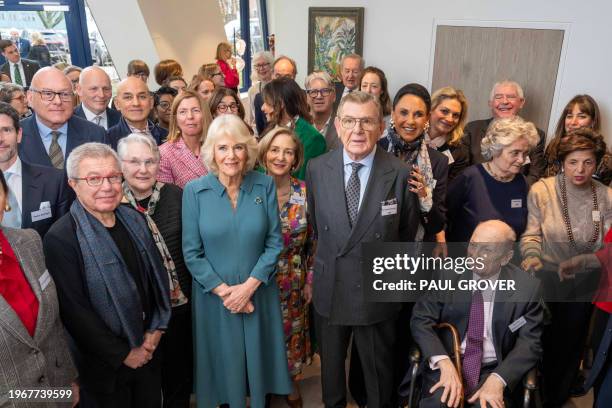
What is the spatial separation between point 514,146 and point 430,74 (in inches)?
114

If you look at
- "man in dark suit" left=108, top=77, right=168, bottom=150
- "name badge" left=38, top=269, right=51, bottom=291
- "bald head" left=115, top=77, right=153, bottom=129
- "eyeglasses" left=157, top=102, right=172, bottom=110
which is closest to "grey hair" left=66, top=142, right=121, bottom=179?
"name badge" left=38, top=269, right=51, bottom=291

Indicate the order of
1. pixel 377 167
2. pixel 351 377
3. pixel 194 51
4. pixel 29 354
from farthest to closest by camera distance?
pixel 194 51
pixel 351 377
pixel 377 167
pixel 29 354

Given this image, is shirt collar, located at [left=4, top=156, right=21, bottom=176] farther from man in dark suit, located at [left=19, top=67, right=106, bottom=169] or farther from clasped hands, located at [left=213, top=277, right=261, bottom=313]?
clasped hands, located at [left=213, top=277, right=261, bottom=313]

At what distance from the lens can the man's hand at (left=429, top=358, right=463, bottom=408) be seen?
7.31 feet

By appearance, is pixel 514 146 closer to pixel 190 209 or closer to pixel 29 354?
pixel 190 209

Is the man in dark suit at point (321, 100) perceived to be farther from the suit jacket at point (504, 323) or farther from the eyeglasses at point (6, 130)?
the eyeglasses at point (6, 130)

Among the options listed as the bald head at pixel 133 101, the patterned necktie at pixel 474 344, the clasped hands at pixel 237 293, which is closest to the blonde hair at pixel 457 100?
the patterned necktie at pixel 474 344

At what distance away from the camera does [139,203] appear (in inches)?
96.7

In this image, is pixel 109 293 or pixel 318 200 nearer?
pixel 109 293

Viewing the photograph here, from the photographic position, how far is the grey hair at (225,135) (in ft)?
7.99

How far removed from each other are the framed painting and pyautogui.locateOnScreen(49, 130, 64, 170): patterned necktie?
12.6 ft

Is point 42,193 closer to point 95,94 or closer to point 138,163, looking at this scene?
point 138,163

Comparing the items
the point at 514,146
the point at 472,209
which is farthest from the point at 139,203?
the point at 514,146

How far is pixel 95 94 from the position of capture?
3.79 metres
